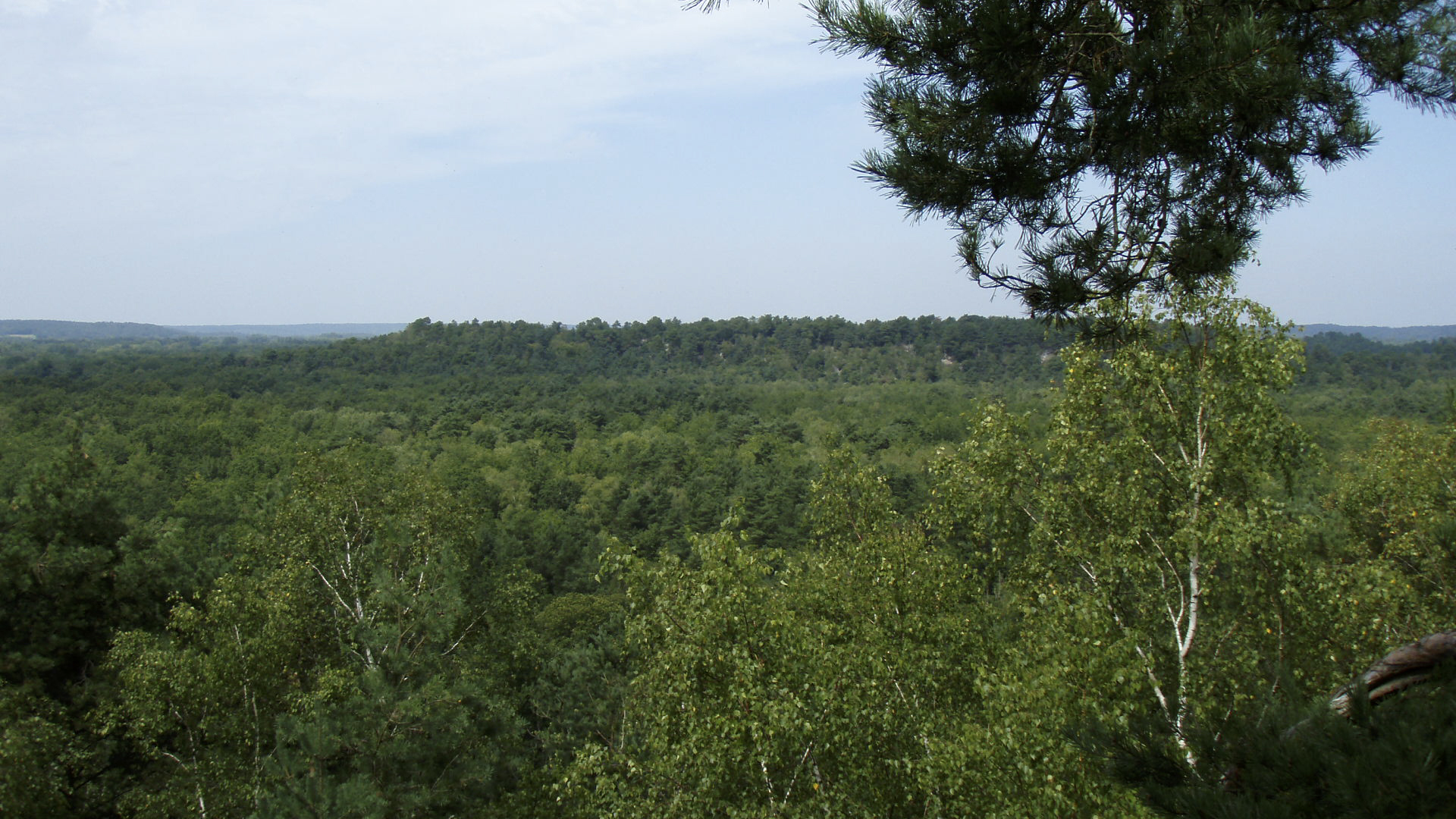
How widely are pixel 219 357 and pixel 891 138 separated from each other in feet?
388

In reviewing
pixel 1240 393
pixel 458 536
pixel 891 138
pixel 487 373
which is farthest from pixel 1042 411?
pixel 487 373

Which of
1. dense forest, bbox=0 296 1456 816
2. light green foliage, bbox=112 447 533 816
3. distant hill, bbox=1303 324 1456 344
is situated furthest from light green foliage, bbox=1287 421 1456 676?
distant hill, bbox=1303 324 1456 344

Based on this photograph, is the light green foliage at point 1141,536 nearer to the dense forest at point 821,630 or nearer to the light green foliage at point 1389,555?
the dense forest at point 821,630

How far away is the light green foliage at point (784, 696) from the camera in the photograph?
5.75m

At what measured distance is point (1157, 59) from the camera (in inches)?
147

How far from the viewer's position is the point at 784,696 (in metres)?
5.82

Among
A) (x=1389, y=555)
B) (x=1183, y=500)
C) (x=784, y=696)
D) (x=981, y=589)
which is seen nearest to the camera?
(x=784, y=696)

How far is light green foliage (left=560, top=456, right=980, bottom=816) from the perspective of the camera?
18.9 ft

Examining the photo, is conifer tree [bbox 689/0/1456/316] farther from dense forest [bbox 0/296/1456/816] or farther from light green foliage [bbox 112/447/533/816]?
light green foliage [bbox 112/447/533/816]

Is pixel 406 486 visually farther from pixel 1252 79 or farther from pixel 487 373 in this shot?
pixel 487 373

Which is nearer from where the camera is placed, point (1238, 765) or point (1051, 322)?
point (1238, 765)

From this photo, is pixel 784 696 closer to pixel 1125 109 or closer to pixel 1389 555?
pixel 1125 109

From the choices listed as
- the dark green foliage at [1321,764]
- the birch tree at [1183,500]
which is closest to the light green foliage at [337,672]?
the birch tree at [1183,500]

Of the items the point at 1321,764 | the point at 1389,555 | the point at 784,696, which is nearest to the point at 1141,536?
the point at 784,696
